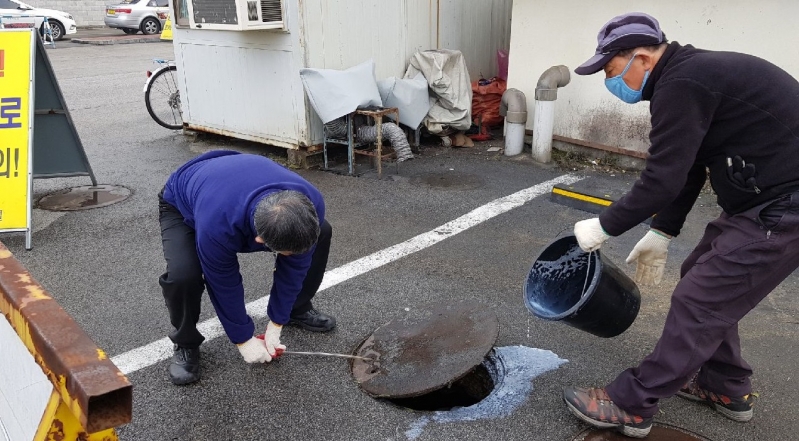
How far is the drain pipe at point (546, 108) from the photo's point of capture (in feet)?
21.0

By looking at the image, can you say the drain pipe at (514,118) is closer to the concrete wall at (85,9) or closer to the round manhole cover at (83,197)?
the round manhole cover at (83,197)

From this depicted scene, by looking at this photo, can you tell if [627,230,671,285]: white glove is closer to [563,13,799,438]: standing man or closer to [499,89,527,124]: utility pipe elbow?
[563,13,799,438]: standing man

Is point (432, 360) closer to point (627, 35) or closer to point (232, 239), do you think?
point (232, 239)

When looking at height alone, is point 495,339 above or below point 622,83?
below

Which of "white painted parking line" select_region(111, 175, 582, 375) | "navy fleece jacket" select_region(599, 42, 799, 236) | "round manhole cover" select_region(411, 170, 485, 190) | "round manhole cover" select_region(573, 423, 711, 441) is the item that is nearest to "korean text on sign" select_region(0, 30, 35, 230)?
"white painted parking line" select_region(111, 175, 582, 375)

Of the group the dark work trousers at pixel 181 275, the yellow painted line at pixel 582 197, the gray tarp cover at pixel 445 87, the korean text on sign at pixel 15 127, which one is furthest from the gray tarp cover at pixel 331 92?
the dark work trousers at pixel 181 275

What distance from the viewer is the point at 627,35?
2318 mm

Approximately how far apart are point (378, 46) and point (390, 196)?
6.53 feet

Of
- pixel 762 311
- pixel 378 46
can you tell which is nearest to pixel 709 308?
pixel 762 311

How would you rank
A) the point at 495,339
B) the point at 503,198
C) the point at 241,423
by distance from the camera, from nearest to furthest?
1. the point at 241,423
2. the point at 495,339
3. the point at 503,198

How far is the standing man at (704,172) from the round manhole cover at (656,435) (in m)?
0.08

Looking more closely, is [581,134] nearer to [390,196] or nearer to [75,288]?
[390,196]

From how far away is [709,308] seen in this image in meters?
2.39

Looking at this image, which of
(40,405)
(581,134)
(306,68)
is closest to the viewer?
(40,405)
